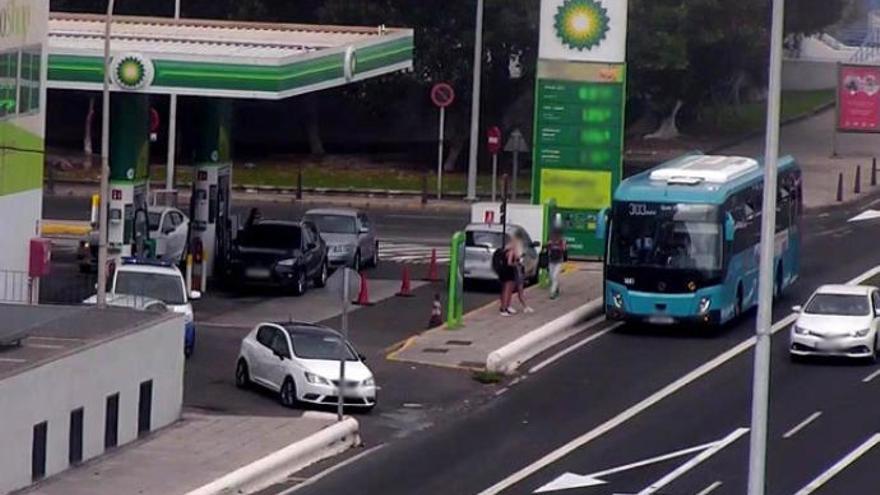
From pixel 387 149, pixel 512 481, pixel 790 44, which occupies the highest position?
pixel 790 44

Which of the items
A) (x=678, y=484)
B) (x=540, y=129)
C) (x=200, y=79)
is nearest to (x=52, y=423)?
(x=678, y=484)

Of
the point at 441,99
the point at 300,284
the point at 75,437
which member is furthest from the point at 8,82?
the point at 441,99

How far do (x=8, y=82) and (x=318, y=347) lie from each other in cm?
718

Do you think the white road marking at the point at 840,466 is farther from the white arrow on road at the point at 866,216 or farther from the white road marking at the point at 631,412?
the white arrow on road at the point at 866,216

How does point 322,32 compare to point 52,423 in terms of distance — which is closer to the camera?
point 52,423

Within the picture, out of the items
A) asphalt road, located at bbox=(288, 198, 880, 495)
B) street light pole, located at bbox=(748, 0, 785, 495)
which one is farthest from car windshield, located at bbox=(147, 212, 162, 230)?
street light pole, located at bbox=(748, 0, 785, 495)

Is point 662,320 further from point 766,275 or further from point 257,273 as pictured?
point 766,275

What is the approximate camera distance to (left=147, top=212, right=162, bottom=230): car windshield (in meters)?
46.8

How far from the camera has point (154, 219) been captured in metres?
47.0

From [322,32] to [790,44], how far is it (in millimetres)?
47923

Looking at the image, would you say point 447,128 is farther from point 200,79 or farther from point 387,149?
point 200,79

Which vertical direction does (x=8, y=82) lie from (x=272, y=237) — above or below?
above

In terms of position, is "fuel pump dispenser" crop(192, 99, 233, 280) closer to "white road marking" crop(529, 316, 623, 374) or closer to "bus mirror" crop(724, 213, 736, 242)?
"white road marking" crop(529, 316, 623, 374)

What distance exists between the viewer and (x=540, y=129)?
48688 millimetres
